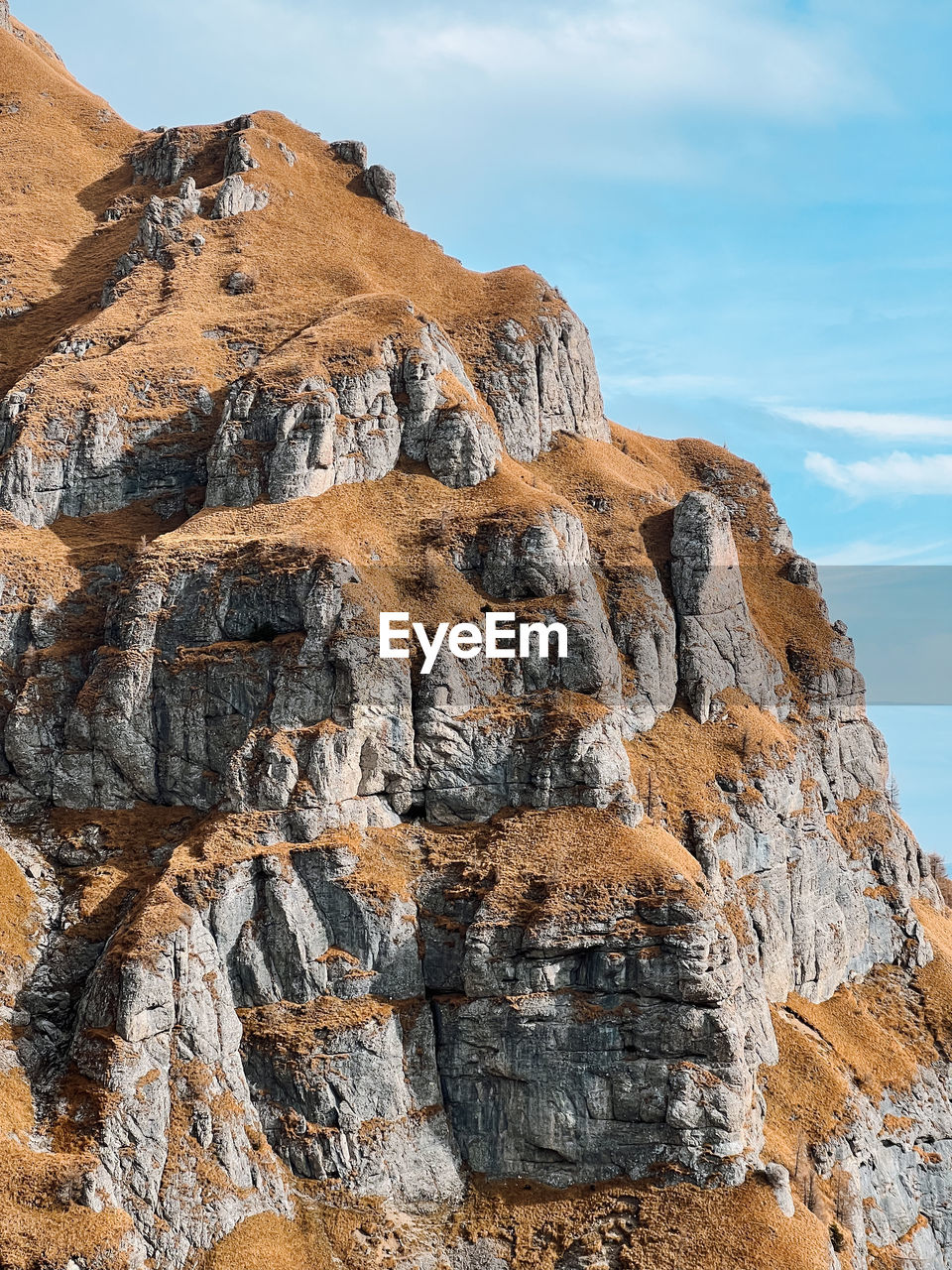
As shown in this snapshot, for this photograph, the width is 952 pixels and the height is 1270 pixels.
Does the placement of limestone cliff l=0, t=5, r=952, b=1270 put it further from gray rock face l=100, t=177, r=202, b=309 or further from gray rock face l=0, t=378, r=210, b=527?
gray rock face l=100, t=177, r=202, b=309

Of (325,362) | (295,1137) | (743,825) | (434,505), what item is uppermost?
(325,362)

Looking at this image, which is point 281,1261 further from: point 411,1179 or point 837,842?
point 837,842

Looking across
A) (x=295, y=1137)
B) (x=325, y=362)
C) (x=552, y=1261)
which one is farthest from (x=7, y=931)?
(x=325, y=362)

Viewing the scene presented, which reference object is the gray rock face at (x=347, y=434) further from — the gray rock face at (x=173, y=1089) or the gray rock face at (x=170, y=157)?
the gray rock face at (x=170, y=157)

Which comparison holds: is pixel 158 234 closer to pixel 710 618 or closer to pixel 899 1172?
pixel 710 618

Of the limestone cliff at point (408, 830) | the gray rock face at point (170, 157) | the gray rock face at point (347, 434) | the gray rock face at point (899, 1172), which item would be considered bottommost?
the gray rock face at point (899, 1172)

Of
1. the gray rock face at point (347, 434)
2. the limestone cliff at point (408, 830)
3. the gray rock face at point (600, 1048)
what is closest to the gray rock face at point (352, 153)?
the limestone cliff at point (408, 830)
